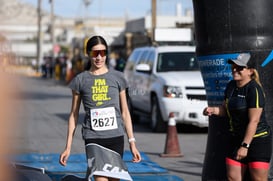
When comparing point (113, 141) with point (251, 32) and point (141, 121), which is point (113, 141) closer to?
point (251, 32)

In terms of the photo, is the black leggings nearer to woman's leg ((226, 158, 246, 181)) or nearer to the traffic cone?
woman's leg ((226, 158, 246, 181))

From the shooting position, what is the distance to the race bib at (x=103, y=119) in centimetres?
655

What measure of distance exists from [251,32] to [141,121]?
40.9 ft

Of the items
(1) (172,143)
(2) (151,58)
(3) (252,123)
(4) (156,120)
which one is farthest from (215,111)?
(2) (151,58)

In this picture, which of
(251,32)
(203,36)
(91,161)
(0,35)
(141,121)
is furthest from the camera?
(141,121)

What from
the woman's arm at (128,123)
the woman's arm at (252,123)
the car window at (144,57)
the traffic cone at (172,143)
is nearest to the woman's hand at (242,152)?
the woman's arm at (252,123)

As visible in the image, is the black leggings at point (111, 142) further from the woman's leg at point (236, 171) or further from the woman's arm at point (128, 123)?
the woman's leg at point (236, 171)

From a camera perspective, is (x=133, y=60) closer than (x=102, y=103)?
No

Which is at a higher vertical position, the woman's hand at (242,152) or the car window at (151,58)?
the car window at (151,58)

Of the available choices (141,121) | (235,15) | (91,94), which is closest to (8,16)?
(91,94)

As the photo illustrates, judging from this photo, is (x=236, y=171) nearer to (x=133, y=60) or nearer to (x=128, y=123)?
(x=128, y=123)

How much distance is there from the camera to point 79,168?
10.5 metres

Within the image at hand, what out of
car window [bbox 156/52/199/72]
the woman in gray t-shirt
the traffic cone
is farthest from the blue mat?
car window [bbox 156/52/199/72]

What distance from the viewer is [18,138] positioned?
4.80 metres
